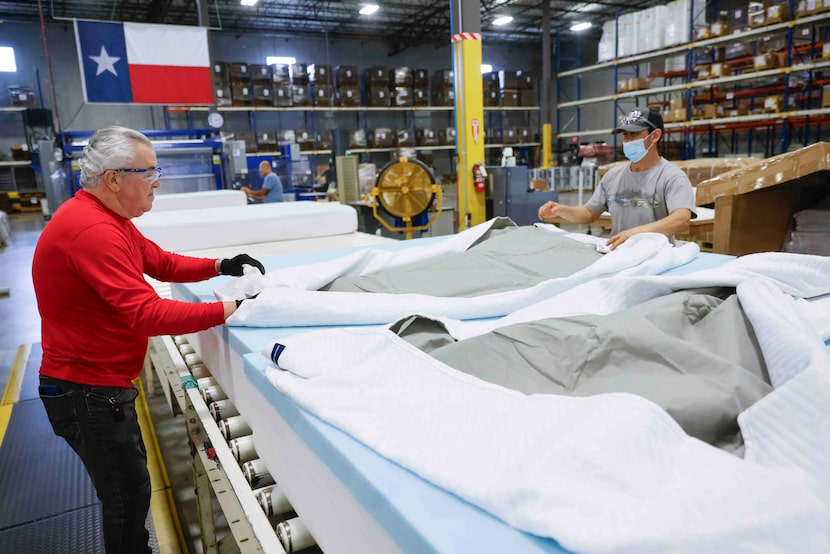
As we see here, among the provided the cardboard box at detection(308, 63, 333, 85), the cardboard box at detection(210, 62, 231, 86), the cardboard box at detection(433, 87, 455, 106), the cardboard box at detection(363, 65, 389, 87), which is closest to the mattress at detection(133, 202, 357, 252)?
the cardboard box at detection(210, 62, 231, 86)

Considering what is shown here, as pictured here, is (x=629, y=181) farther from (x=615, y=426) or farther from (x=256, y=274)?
(x=615, y=426)

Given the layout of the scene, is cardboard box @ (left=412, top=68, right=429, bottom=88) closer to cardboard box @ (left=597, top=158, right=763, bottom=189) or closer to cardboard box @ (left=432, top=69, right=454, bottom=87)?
cardboard box @ (left=432, top=69, right=454, bottom=87)

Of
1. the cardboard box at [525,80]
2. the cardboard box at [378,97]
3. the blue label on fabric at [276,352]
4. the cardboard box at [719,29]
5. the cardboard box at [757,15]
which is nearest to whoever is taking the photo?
the blue label on fabric at [276,352]

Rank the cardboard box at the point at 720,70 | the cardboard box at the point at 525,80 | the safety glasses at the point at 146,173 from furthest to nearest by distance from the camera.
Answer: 1. the cardboard box at the point at 525,80
2. the cardboard box at the point at 720,70
3. the safety glasses at the point at 146,173

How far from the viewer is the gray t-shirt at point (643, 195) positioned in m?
3.10

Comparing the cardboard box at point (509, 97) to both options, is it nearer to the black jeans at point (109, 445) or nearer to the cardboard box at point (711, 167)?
the cardboard box at point (711, 167)

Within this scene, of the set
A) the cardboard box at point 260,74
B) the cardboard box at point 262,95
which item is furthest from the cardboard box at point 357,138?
the cardboard box at point 260,74

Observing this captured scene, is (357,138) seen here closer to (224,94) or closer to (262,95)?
(262,95)

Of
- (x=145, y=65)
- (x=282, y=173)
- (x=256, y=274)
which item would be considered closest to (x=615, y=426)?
(x=256, y=274)

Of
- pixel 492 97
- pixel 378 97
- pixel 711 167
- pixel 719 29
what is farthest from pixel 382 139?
pixel 711 167

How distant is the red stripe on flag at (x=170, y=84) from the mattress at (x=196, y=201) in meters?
1.75

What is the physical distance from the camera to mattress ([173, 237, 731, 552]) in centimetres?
80

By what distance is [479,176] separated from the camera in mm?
7223

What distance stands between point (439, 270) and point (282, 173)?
9.68 metres
